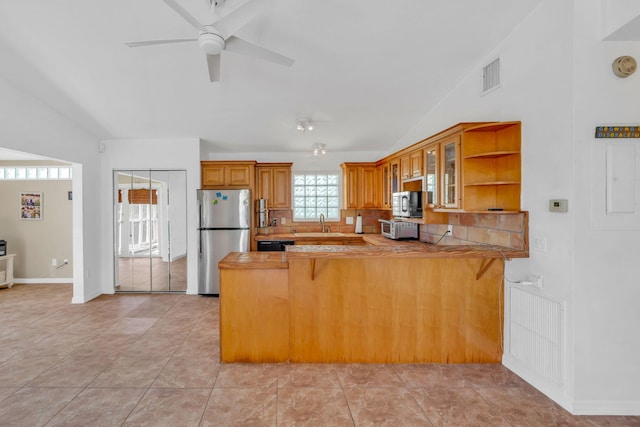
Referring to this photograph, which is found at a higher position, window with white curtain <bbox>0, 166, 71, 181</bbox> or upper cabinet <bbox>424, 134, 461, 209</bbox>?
window with white curtain <bbox>0, 166, 71, 181</bbox>

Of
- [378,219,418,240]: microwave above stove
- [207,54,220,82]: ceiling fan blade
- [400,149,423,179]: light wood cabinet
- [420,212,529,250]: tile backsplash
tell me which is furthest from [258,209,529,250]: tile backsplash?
[207,54,220,82]: ceiling fan blade

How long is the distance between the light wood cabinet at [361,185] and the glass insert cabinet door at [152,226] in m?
2.79

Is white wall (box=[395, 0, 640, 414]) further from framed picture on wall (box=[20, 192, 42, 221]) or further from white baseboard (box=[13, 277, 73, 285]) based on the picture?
framed picture on wall (box=[20, 192, 42, 221])

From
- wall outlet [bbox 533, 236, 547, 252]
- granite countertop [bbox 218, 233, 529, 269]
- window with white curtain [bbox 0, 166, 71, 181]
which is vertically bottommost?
granite countertop [bbox 218, 233, 529, 269]

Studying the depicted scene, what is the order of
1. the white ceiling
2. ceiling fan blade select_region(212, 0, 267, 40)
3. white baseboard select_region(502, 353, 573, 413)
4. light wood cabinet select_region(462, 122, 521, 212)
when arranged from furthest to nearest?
1. light wood cabinet select_region(462, 122, 521, 212)
2. the white ceiling
3. white baseboard select_region(502, 353, 573, 413)
4. ceiling fan blade select_region(212, 0, 267, 40)

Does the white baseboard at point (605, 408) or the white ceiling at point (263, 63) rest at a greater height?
the white ceiling at point (263, 63)

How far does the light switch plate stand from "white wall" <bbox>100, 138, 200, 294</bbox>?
4608 mm

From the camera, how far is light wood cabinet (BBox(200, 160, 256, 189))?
5.18 meters

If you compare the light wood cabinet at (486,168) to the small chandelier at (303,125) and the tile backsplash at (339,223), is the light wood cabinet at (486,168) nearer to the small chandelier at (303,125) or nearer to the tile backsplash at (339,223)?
the small chandelier at (303,125)

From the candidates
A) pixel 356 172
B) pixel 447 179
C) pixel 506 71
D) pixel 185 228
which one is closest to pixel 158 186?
pixel 185 228

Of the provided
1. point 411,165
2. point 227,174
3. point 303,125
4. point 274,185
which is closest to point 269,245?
point 274,185

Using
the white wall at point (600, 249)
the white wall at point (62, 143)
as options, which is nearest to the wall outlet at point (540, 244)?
the white wall at point (600, 249)

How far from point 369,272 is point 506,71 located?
2.19 m

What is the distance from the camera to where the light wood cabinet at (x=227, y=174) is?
5.18 meters
